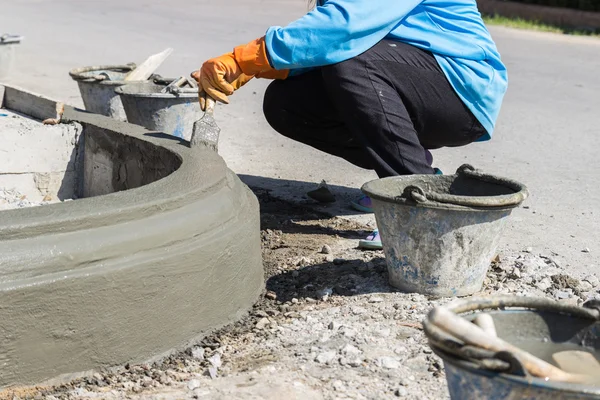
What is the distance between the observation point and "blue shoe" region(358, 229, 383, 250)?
3605 mm

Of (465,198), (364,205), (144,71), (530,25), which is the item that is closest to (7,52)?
(144,71)

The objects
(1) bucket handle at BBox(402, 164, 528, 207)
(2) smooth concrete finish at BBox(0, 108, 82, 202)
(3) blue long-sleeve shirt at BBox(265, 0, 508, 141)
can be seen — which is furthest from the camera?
(2) smooth concrete finish at BBox(0, 108, 82, 202)

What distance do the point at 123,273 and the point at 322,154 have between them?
9.87ft

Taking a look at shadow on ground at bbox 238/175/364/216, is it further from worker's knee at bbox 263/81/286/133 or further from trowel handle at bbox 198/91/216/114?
trowel handle at bbox 198/91/216/114

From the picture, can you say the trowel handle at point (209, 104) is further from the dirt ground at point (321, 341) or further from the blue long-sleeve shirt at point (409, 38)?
the dirt ground at point (321, 341)

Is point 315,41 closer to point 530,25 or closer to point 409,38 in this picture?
point 409,38

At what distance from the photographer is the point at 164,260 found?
260 cm

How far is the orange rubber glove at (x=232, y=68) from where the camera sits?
135 inches

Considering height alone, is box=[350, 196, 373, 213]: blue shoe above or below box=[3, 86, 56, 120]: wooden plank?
below

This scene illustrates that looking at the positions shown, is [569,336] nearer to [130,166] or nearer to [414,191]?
[414,191]

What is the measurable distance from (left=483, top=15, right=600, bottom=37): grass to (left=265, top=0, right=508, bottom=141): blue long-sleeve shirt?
31.8ft

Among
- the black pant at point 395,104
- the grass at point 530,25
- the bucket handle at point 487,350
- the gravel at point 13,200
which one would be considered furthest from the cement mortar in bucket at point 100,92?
the grass at point 530,25

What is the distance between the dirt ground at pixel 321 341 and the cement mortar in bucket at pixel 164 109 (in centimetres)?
106

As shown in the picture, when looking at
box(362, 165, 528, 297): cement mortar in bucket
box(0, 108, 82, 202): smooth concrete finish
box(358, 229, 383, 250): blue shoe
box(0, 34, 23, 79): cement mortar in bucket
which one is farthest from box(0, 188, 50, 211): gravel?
box(0, 34, 23, 79): cement mortar in bucket
